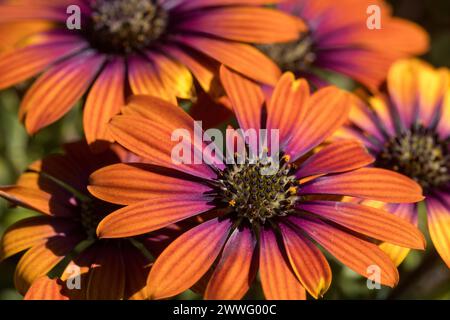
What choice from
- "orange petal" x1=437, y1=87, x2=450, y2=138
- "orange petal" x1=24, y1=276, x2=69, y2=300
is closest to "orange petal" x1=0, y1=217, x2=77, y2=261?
"orange petal" x1=24, y1=276, x2=69, y2=300

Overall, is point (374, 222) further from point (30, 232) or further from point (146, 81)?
point (30, 232)

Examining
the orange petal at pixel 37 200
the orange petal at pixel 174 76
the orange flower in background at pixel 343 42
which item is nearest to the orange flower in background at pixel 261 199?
Answer: the orange petal at pixel 174 76

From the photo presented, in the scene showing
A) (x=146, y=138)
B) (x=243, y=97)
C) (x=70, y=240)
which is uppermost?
(x=243, y=97)

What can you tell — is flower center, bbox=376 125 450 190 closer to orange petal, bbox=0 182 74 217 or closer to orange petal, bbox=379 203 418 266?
orange petal, bbox=379 203 418 266

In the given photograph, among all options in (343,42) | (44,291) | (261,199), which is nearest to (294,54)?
(343,42)

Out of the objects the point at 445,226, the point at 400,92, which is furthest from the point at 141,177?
the point at 400,92

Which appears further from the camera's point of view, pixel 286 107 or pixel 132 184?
pixel 286 107
